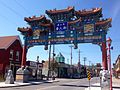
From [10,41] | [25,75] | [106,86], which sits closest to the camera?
[106,86]

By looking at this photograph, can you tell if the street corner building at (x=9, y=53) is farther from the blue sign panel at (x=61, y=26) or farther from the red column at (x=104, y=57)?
the red column at (x=104, y=57)

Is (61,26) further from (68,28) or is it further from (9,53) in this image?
(9,53)

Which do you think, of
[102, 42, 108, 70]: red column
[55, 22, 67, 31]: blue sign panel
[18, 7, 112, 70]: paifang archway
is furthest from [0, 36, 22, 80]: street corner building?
[102, 42, 108, 70]: red column

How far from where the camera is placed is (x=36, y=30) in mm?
33469

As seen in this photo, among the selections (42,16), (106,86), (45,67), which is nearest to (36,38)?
(42,16)

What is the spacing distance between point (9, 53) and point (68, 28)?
17.5 meters

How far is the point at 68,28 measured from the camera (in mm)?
31062

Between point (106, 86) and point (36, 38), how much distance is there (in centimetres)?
1374

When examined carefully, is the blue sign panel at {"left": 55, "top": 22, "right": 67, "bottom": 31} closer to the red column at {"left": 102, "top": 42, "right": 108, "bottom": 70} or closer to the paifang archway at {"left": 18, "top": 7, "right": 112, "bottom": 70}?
the paifang archway at {"left": 18, "top": 7, "right": 112, "bottom": 70}

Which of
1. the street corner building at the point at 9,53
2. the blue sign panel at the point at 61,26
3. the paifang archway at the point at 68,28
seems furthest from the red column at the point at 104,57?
the street corner building at the point at 9,53

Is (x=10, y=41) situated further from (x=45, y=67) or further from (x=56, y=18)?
(x=45, y=67)

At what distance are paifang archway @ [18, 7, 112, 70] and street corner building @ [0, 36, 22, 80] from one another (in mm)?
10326

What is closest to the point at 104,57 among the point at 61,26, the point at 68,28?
the point at 68,28

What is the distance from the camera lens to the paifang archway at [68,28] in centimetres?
2942
